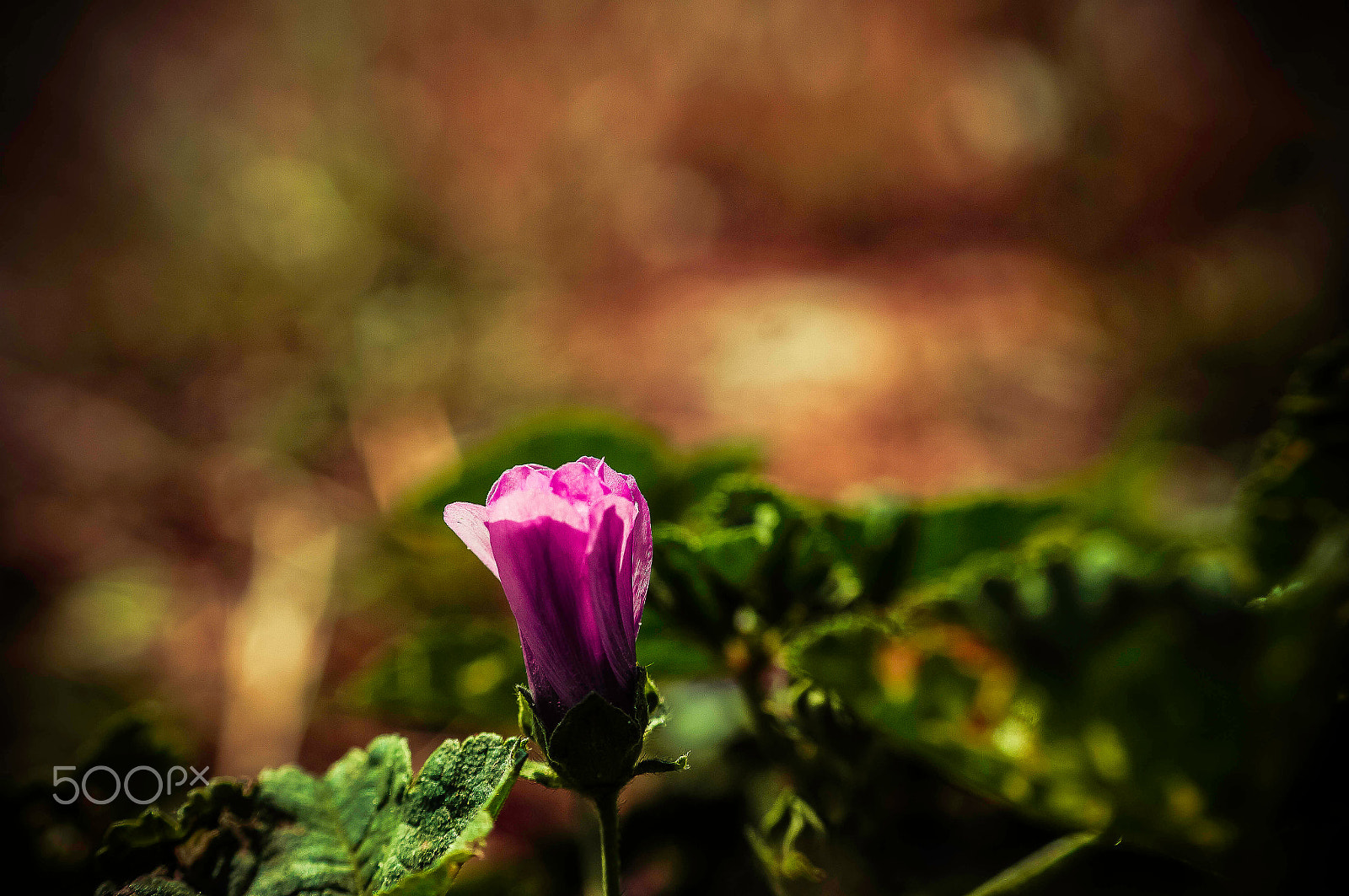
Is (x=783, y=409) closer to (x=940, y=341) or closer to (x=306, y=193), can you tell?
(x=940, y=341)

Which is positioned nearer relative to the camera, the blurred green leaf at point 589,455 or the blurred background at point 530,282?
the blurred green leaf at point 589,455

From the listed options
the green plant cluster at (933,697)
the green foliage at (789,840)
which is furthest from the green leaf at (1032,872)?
the green foliage at (789,840)

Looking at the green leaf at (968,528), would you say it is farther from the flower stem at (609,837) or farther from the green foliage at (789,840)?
the flower stem at (609,837)

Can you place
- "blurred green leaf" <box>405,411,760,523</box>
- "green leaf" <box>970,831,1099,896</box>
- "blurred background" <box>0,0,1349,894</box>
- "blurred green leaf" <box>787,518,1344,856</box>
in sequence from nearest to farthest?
"blurred green leaf" <box>787,518,1344,856</box>
"green leaf" <box>970,831,1099,896</box>
"blurred green leaf" <box>405,411,760,523</box>
"blurred background" <box>0,0,1349,894</box>

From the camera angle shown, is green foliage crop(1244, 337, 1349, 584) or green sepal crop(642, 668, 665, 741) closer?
green sepal crop(642, 668, 665, 741)

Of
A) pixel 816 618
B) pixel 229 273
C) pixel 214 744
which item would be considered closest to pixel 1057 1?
pixel 229 273

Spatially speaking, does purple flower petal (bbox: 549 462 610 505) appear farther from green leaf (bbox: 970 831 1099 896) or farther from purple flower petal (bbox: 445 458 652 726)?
green leaf (bbox: 970 831 1099 896)

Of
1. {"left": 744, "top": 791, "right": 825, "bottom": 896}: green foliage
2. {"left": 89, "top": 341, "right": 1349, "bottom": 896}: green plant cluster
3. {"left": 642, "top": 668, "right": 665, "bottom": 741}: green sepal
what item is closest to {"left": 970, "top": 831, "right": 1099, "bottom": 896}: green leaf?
{"left": 89, "top": 341, "right": 1349, "bottom": 896}: green plant cluster
